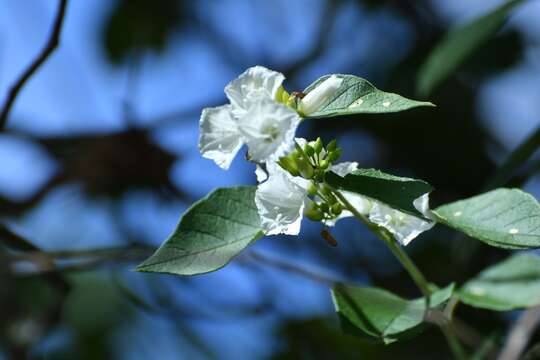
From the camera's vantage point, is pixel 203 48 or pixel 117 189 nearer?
pixel 117 189

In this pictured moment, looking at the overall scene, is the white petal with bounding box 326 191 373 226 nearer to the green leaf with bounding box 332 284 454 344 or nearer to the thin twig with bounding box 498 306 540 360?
the green leaf with bounding box 332 284 454 344

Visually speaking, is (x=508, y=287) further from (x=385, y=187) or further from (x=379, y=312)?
(x=385, y=187)

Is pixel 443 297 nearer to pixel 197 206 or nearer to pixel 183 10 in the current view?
pixel 197 206

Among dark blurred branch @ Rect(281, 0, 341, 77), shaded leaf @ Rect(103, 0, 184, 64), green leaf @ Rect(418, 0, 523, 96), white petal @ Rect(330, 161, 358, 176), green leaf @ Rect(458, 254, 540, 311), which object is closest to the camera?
white petal @ Rect(330, 161, 358, 176)

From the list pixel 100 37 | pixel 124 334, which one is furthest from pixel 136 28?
pixel 124 334

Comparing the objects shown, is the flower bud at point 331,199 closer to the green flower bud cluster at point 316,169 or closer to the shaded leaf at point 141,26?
the green flower bud cluster at point 316,169

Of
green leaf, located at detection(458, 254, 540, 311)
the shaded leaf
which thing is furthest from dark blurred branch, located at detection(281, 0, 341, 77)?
green leaf, located at detection(458, 254, 540, 311)
